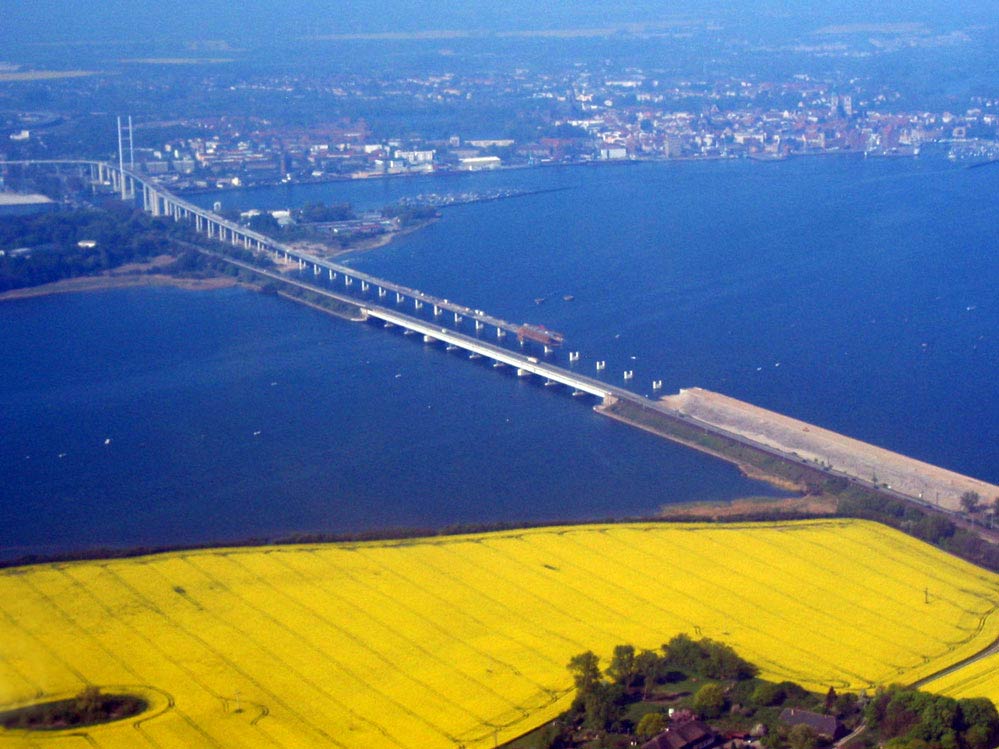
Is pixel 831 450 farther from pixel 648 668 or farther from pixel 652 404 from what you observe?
pixel 648 668

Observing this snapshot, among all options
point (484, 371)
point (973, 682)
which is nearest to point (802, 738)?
point (973, 682)

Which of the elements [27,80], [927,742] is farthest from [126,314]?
[27,80]

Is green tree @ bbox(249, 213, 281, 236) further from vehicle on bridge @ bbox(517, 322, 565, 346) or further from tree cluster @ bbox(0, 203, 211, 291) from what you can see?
vehicle on bridge @ bbox(517, 322, 565, 346)

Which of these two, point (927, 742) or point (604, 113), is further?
point (604, 113)

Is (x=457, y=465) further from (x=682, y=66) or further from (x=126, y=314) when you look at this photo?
(x=682, y=66)

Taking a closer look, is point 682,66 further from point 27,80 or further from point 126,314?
point 126,314

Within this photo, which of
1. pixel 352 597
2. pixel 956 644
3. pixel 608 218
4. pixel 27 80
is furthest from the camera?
pixel 27 80

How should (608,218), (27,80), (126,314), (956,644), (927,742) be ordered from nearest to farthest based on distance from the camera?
(927,742) → (956,644) → (126,314) → (608,218) → (27,80)
